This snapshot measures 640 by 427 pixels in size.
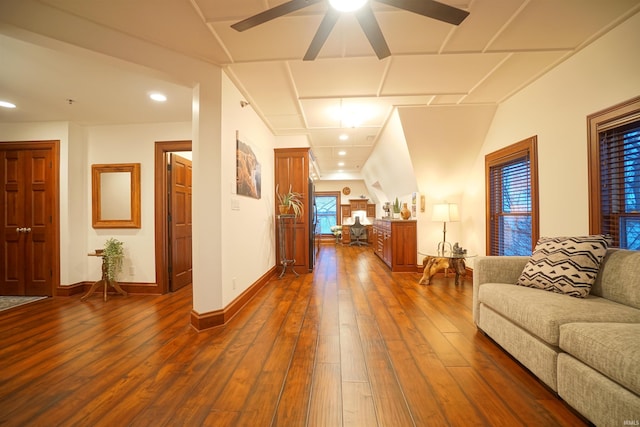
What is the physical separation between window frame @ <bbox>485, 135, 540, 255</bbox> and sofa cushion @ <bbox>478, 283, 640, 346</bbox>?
137 cm

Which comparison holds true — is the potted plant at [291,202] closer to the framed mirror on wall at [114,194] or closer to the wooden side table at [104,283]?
the framed mirror on wall at [114,194]

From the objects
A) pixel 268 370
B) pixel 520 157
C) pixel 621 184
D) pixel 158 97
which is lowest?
pixel 268 370

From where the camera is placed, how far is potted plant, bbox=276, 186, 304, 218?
4.39 m

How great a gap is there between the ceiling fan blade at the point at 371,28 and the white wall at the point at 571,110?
201cm

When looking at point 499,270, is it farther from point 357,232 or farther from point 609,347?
point 357,232

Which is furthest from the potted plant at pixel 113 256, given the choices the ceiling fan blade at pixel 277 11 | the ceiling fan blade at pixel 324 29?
the ceiling fan blade at pixel 324 29

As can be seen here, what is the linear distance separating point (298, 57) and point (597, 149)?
9.52 ft

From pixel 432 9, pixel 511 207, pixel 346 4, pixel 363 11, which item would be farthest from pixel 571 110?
pixel 346 4

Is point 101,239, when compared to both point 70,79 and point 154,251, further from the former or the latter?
point 70,79

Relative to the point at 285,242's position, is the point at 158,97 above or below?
above

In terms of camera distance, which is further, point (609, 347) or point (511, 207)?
point (511, 207)

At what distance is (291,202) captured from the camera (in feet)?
14.4

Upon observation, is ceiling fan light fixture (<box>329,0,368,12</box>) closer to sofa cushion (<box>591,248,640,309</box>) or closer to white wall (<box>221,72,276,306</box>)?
white wall (<box>221,72,276,306</box>)

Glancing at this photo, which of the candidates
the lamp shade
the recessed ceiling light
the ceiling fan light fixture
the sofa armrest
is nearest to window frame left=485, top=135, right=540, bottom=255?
the lamp shade
